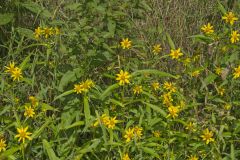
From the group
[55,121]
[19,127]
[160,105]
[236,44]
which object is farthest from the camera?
[236,44]

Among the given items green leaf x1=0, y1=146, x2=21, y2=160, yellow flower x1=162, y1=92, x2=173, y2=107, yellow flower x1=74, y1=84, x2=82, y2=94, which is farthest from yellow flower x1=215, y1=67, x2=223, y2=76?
green leaf x1=0, y1=146, x2=21, y2=160

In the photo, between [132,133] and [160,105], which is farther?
[160,105]

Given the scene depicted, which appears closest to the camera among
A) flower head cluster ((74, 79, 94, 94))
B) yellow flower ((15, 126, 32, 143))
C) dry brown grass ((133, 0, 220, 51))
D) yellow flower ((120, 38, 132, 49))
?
yellow flower ((15, 126, 32, 143))

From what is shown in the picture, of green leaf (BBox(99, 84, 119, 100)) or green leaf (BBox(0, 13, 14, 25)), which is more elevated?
green leaf (BBox(0, 13, 14, 25))

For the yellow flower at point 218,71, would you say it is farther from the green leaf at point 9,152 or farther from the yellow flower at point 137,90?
the green leaf at point 9,152

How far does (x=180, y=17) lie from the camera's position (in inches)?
118

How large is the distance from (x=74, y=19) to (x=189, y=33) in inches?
37.0

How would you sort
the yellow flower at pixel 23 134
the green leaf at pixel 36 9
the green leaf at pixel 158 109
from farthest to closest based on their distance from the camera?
the green leaf at pixel 36 9
the green leaf at pixel 158 109
the yellow flower at pixel 23 134

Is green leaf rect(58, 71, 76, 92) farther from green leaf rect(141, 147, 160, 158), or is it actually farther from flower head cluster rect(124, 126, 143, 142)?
green leaf rect(141, 147, 160, 158)

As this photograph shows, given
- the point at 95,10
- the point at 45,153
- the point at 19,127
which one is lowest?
the point at 45,153

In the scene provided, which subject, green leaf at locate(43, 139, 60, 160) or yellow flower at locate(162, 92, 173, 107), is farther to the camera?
yellow flower at locate(162, 92, 173, 107)

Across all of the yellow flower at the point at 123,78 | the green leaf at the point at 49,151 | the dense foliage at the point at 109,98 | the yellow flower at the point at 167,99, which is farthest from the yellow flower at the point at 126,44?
the green leaf at the point at 49,151

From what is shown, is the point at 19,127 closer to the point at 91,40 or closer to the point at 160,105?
the point at 91,40

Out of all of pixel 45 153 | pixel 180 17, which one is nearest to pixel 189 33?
pixel 180 17
